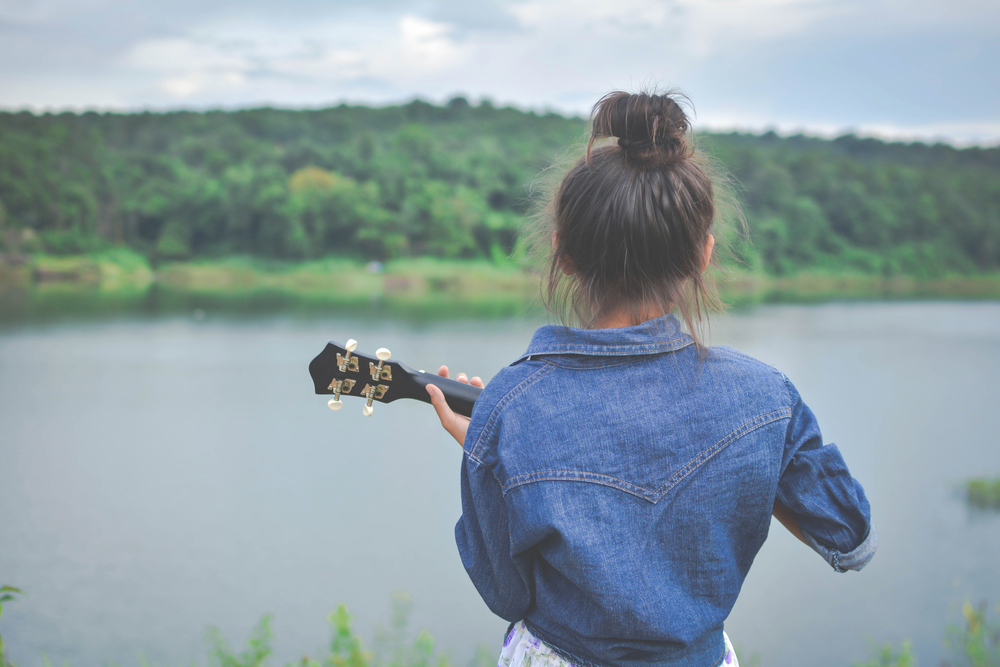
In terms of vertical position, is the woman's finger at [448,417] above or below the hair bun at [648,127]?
below

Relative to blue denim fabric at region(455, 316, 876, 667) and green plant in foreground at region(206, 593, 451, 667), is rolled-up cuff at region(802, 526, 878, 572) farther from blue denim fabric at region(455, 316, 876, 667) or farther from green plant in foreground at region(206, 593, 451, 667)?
green plant in foreground at region(206, 593, 451, 667)

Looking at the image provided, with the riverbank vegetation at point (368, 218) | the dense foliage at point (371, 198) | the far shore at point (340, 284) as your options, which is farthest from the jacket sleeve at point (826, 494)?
the dense foliage at point (371, 198)

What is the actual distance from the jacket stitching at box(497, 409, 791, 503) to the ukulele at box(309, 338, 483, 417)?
366mm

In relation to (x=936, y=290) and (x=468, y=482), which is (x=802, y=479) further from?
(x=936, y=290)

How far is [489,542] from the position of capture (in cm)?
91

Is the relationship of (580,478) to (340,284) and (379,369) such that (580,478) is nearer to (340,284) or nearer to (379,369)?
(379,369)

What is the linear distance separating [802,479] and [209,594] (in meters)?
5.39

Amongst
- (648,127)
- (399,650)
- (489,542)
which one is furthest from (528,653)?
(399,650)

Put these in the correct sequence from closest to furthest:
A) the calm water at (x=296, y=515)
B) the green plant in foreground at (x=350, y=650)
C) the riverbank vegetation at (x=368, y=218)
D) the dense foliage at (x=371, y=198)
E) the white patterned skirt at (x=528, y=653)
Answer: the white patterned skirt at (x=528, y=653) → the green plant in foreground at (x=350, y=650) → the calm water at (x=296, y=515) → the riverbank vegetation at (x=368, y=218) → the dense foliage at (x=371, y=198)

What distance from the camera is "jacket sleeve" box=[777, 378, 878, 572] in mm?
881

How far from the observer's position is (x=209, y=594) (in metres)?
5.28

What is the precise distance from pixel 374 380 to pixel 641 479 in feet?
1.80

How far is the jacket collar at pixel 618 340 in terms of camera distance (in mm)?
855

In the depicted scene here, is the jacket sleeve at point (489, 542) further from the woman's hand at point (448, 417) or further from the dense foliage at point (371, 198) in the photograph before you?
the dense foliage at point (371, 198)
